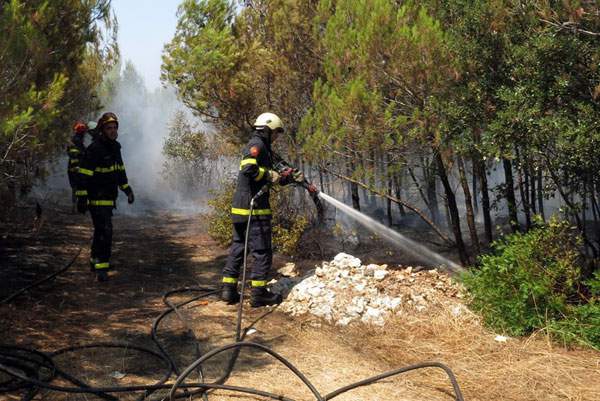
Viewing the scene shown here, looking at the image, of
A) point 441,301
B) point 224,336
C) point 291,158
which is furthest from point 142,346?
point 291,158

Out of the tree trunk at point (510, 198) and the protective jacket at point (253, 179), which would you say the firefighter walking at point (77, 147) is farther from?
the tree trunk at point (510, 198)

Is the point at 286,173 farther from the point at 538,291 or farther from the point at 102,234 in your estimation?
the point at 538,291

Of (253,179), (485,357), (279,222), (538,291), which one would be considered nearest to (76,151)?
(279,222)

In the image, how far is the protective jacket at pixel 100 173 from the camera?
581 centimetres

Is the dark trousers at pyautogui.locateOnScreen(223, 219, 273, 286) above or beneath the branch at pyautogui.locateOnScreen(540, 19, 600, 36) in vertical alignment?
beneath

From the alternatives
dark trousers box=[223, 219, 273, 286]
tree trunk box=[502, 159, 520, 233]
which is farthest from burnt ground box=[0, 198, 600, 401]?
tree trunk box=[502, 159, 520, 233]

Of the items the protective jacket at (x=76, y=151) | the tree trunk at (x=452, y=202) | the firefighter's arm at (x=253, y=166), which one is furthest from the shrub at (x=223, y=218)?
the tree trunk at (x=452, y=202)

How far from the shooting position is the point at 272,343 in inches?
171

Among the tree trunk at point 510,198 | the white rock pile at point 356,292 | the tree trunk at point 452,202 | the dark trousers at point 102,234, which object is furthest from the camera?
the tree trunk at point 510,198

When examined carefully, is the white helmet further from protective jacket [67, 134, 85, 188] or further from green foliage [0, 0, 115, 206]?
protective jacket [67, 134, 85, 188]

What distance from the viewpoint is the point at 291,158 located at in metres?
8.93

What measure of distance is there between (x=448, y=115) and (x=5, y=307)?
5.15 metres

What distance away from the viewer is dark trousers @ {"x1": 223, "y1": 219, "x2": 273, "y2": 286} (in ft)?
17.2

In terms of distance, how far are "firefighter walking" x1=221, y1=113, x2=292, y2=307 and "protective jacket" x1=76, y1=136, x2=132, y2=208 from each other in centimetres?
155
